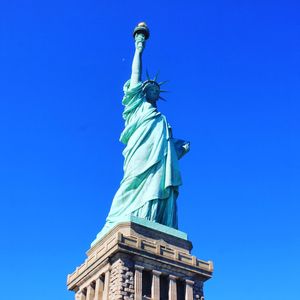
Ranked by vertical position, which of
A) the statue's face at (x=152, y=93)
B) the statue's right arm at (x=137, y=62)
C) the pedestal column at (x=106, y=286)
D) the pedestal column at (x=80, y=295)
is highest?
the statue's right arm at (x=137, y=62)

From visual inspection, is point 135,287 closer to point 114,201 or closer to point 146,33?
point 114,201

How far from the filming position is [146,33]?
174 ft

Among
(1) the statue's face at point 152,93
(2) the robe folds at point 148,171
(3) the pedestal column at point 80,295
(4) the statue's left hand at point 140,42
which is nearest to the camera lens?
(3) the pedestal column at point 80,295

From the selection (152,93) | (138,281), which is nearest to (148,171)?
(152,93)

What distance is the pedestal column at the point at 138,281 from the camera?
114ft

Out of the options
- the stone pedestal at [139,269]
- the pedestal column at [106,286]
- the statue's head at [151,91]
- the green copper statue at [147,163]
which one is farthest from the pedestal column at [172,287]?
the statue's head at [151,91]

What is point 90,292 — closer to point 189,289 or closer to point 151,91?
point 189,289

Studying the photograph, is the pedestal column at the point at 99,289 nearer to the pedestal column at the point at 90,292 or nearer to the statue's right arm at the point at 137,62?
the pedestal column at the point at 90,292

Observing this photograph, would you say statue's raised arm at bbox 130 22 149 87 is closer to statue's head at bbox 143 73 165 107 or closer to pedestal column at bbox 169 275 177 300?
statue's head at bbox 143 73 165 107

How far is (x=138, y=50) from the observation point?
169 ft

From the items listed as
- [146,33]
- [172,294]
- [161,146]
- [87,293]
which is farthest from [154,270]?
[146,33]

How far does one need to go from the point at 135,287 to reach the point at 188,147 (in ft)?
49.0

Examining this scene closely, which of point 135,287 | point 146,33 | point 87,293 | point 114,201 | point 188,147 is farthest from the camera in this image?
point 146,33

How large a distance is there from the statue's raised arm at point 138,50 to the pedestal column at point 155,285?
1738 centimetres
